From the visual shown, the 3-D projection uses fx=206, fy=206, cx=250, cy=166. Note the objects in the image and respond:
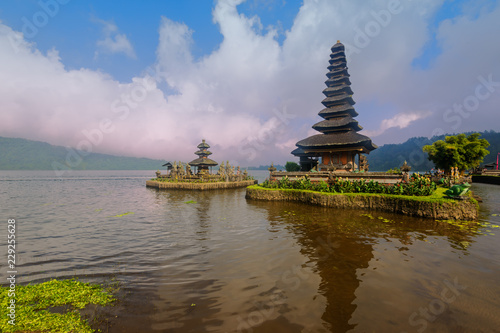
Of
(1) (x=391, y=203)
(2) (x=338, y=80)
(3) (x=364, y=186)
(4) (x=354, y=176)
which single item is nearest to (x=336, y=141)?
(4) (x=354, y=176)

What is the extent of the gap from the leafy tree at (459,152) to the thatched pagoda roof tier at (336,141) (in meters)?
18.2

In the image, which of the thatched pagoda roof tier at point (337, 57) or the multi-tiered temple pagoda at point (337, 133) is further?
the thatched pagoda roof tier at point (337, 57)

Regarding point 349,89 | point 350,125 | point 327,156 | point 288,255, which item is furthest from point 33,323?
point 349,89

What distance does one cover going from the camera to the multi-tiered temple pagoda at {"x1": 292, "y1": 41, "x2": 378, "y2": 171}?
24419mm

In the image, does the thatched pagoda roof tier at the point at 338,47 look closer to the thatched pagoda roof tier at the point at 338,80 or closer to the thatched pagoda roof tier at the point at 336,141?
the thatched pagoda roof tier at the point at 338,80

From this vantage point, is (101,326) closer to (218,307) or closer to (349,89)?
(218,307)

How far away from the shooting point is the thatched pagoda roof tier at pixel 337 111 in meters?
27.6

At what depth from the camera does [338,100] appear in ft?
93.8

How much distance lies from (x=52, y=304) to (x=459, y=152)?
47990mm

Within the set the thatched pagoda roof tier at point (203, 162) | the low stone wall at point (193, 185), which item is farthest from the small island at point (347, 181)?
the thatched pagoda roof tier at point (203, 162)

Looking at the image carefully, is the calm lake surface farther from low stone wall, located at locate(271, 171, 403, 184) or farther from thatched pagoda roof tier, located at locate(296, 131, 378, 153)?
thatched pagoda roof tier, located at locate(296, 131, 378, 153)

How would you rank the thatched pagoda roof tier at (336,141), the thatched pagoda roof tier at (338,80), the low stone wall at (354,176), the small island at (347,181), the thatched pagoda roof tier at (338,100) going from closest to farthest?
the small island at (347,181), the low stone wall at (354,176), the thatched pagoda roof tier at (336,141), the thatched pagoda roof tier at (338,100), the thatched pagoda roof tier at (338,80)

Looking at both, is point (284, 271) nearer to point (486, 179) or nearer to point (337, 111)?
point (337, 111)

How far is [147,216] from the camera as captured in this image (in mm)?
14672
